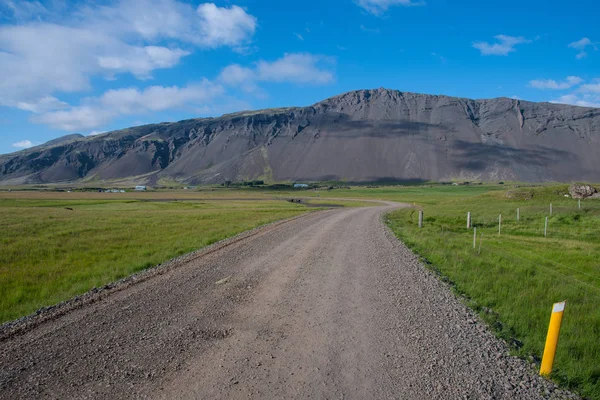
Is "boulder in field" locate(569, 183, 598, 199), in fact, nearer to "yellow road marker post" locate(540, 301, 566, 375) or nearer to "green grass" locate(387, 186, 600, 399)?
"green grass" locate(387, 186, 600, 399)

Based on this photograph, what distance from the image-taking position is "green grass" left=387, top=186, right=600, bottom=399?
20.4 feet

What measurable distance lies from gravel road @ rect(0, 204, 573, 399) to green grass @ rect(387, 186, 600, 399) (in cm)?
75

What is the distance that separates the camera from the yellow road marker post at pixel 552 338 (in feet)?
16.6

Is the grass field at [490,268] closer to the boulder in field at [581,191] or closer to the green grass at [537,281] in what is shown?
A: the green grass at [537,281]

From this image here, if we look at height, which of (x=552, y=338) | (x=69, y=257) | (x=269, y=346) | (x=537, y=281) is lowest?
(x=69, y=257)

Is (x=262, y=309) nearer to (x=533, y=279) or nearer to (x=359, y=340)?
(x=359, y=340)

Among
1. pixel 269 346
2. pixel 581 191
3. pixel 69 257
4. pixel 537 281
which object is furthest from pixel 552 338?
pixel 581 191

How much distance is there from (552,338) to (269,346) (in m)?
4.31

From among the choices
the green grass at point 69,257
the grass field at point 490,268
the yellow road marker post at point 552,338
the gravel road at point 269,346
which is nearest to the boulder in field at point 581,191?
the grass field at point 490,268

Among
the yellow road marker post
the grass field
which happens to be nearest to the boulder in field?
the grass field

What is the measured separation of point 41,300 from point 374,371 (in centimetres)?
959

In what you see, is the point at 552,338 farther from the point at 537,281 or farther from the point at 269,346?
the point at 537,281

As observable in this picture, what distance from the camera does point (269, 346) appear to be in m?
6.10

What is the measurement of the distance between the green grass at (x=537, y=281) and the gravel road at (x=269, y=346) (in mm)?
748
